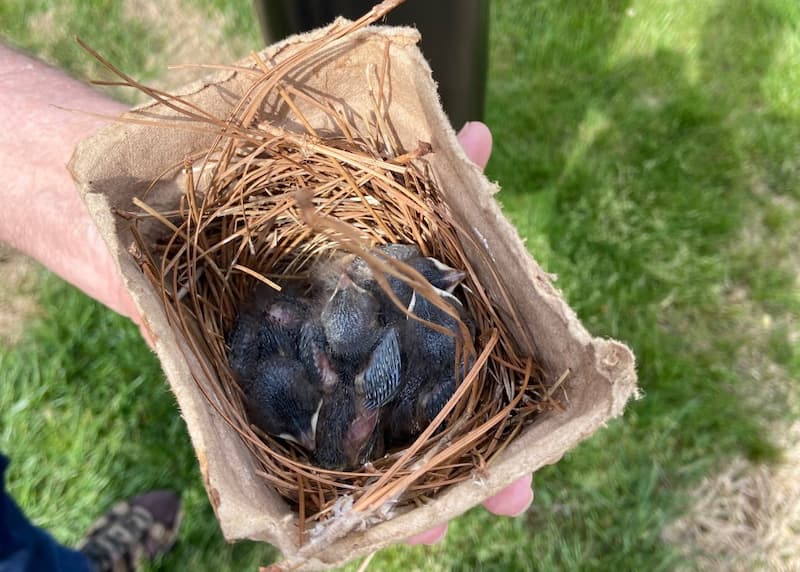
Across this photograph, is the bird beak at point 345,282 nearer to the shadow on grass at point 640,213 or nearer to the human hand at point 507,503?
the human hand at point 507,503

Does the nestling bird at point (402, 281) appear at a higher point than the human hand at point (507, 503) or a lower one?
higher

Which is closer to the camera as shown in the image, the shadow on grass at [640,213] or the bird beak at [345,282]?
the bird beak at [345,282]

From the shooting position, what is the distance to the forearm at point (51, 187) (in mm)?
986

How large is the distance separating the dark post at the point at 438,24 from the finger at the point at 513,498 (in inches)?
35.9

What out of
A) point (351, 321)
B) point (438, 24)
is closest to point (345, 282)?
point (351, 321)

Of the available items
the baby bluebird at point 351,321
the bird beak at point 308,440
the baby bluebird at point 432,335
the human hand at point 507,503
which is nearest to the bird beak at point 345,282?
the baby bluebird at point 351,321

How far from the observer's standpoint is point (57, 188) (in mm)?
1029

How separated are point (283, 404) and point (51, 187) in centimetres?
54

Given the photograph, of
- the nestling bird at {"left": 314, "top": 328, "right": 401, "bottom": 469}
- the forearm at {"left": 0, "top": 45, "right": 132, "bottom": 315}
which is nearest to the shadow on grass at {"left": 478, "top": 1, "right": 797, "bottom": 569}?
the nestling bird at {"left": 314, "top": 328, "right": 401, "bottom": 469}

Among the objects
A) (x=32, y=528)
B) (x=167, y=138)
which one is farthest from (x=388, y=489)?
(x=32, y=528)

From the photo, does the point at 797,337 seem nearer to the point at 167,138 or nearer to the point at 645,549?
the point at 645,549

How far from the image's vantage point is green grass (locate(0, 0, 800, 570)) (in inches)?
56.9

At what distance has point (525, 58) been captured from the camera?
6.50 feet

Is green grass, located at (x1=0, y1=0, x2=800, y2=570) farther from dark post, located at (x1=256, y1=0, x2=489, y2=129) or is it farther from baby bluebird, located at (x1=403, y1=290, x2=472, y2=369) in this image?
baby bluebird, located at (x1=403, y1=290, x2=472, y2=369)
